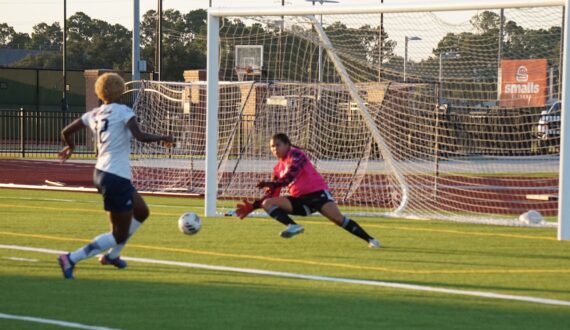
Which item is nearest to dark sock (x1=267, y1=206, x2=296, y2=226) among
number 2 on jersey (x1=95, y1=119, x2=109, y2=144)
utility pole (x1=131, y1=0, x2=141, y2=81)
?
number 2 on jersey (x1=95, y1=119, x2=109, y2=144)

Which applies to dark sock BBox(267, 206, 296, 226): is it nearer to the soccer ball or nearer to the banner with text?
the soccer ball

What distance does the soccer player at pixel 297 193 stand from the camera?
14680mm

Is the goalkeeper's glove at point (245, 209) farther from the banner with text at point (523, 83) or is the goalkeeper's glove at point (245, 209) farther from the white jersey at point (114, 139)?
the banner with text at point (523, 83)

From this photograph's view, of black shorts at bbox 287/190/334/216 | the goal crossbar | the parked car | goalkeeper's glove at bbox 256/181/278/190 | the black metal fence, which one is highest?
the goal crossbar

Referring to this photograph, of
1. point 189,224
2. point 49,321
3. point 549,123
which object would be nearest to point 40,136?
point 549,123

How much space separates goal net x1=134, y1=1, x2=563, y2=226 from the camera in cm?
2005

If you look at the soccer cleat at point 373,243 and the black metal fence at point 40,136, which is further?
the black metal fence at point 40,136

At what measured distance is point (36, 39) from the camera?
11962cm

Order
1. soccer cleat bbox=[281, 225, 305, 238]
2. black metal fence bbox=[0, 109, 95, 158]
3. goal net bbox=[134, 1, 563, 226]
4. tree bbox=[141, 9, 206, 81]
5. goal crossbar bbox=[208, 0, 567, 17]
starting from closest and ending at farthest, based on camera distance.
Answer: soccer cleat bbox=[281, 225, 305, 238]
goal crossbar bbox=[208, 0, 567, 17]
goal net bbox=[134, 1, 563, 226]
black metal fence bbox=[0, 109, 95, 158]
tree bbox=[141, 9, 206, 81]

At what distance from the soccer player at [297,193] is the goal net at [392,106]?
4.54m

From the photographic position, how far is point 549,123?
21031 mm

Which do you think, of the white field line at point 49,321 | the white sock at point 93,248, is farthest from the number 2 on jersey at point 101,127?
the white field line at point 49,321

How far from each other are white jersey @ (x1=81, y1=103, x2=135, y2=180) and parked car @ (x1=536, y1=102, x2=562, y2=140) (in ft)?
34.2

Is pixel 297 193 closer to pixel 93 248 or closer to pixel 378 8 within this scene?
pixel 93 248
